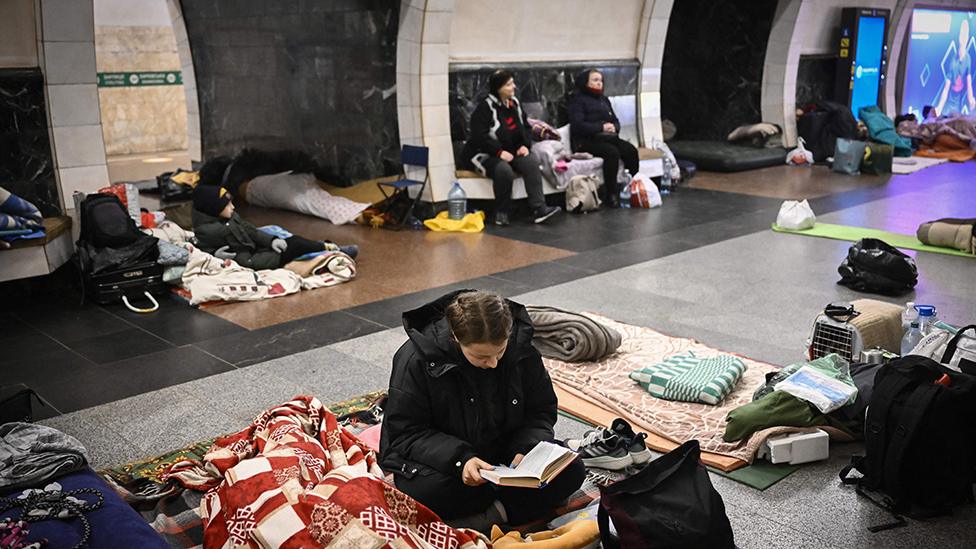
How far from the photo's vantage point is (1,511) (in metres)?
3.27

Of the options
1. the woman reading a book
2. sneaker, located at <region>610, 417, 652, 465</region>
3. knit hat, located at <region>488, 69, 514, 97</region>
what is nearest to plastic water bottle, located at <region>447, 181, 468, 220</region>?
knit hat, located at <region>488, 69, 514, 97</region>

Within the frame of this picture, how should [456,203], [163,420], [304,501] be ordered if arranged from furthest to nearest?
[456,203], [163,420], [304,501]

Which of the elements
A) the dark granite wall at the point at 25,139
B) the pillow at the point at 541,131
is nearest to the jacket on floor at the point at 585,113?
the pillow at the point at 541,131

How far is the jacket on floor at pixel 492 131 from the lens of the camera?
32.2ft

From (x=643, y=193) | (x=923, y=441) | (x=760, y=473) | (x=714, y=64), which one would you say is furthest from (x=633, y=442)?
(x=714, y=64)

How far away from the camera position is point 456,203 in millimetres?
9602

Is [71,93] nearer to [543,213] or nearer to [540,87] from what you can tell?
[543,213]

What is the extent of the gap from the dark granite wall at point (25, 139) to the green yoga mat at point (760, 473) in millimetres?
5669

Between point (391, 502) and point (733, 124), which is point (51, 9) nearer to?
point (391, 502)

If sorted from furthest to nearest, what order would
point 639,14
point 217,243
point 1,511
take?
point 639,14
point 217,243
point 1,511

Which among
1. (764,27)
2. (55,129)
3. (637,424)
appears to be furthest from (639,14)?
(637,424)

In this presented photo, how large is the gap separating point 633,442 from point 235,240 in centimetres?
457

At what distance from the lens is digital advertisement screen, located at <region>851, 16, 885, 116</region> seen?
50.8 ft

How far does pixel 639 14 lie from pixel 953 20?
9779 mm
